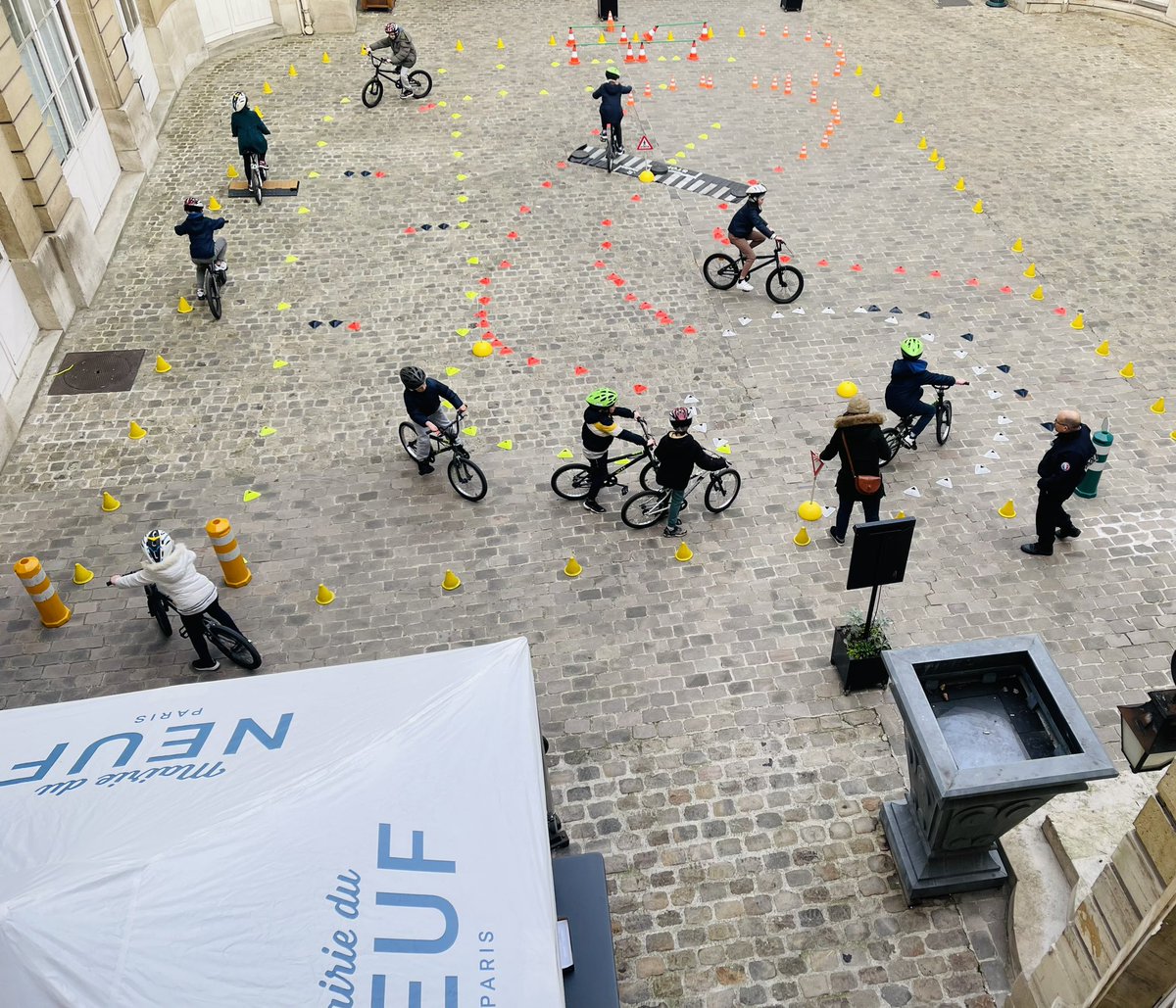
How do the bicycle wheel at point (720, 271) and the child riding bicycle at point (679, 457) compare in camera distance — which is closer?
the child riding bicycle at point (679, 457)

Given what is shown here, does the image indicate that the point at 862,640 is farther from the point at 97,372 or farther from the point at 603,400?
the point at 97,372

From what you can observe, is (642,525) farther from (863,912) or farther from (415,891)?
(415,891)

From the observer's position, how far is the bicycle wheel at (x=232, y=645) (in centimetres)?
852

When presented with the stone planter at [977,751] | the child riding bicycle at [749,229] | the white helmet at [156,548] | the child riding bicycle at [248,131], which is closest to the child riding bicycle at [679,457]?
the stone planter at [977,751]

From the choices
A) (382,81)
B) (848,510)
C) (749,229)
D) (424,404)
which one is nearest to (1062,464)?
(848,510)

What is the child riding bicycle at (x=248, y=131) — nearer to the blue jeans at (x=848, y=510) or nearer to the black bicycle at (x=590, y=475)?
the black bicycle at (x=590, y=475)

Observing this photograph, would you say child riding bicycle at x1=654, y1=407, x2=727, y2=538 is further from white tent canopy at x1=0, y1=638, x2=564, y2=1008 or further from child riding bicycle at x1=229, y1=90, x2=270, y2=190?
child riding bicycle at x1=229, y1=90, x2=270, y2=190

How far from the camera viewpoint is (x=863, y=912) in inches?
277

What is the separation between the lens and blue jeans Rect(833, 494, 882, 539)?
9359 millimetres

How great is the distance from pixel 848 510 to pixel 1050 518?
6.00 feet

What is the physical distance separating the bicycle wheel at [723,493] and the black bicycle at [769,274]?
12.9 ft

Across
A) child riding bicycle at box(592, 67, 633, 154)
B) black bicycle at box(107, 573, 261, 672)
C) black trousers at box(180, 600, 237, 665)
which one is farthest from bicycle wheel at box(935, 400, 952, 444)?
child riding bicycle at box(592, 67, 633, 154)

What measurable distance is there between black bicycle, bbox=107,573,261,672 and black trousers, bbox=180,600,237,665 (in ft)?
0.07

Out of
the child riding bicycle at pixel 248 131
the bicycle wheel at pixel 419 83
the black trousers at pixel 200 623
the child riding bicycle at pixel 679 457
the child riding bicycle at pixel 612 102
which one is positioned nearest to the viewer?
the black trousers at pixel 200 623
